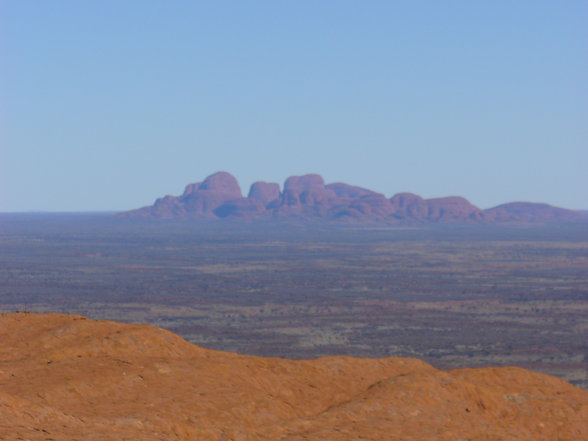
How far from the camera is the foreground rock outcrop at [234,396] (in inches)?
593

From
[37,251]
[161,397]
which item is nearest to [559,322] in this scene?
[161,397]

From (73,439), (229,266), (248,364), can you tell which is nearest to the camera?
(73,439)

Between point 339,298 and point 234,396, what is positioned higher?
point 234,396

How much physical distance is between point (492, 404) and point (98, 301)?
81924 millimetres

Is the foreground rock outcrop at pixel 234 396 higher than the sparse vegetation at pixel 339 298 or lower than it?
higher

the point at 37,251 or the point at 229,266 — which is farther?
the point at 37,251

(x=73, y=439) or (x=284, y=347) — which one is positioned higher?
(x=73, y=439)

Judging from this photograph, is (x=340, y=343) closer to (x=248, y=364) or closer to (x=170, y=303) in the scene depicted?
(x=170, y=303)

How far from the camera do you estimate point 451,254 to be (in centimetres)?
17450

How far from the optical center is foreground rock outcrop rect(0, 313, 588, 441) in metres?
15.1

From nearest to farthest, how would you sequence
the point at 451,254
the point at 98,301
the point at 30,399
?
the point at 30,399 < the point at 98,301 < the point at 451,254

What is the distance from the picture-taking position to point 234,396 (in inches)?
684

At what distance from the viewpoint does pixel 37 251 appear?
175 meters

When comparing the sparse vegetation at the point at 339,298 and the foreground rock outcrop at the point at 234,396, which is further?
the sparse vegetation at the point at 339,298
